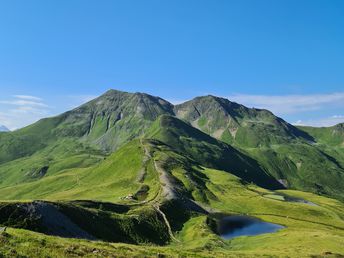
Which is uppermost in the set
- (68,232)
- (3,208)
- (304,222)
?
(3,208)

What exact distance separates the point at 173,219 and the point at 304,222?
8182 cm

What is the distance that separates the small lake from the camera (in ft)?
470

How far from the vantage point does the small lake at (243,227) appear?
143 m

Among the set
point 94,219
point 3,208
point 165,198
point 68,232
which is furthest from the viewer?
point 165,198

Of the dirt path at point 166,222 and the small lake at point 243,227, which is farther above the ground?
the dirt path at point 166,222

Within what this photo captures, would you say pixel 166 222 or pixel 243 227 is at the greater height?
pixel 166 222

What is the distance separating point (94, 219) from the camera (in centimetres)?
9012

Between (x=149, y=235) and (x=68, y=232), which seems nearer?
(x=68, y=232)

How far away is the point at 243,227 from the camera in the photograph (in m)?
160

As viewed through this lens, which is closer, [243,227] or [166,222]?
[166,222]

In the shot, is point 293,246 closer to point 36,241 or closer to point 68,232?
point 68,232

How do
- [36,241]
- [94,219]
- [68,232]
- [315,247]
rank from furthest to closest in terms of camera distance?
1. [315,247]
2. [94,219]
3. [68,232]
4. [36,241]

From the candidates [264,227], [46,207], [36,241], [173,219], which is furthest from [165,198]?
[36,241]

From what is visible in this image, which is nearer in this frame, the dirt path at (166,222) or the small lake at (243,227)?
the dirt path at (166,222)
